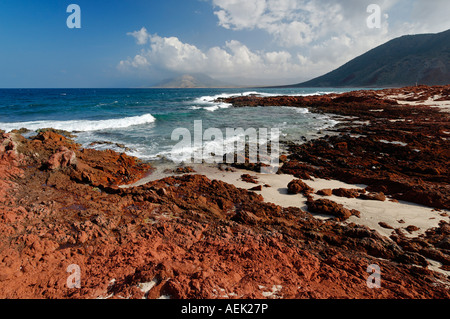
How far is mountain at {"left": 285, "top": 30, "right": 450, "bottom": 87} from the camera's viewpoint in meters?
90.9

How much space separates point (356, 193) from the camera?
254 inches

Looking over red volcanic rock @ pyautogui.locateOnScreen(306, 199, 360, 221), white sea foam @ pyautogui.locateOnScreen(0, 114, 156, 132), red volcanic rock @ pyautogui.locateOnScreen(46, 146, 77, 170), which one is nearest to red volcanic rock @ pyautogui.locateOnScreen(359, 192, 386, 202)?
red volcanic rock @ pyautogui.locateOnScreen(306, 199, 360, 221)

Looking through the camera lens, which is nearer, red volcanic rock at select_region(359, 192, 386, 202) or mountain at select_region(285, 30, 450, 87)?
red volcanic rock at select_region(359, 192, 386, 202)

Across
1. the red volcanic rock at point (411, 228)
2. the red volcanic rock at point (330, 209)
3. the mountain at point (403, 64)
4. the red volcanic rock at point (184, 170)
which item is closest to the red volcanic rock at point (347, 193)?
the red volcanic rock at point (330, 209)

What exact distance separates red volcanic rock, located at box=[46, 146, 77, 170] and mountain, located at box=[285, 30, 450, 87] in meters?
112

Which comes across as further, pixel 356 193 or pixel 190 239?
pixel 356 193

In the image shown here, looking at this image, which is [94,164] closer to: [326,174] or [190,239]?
[190,239]

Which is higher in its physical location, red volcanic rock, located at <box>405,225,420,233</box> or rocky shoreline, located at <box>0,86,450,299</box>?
rocky shoreline, located at <box>0,86,450,299</box>

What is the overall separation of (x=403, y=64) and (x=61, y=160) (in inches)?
5660

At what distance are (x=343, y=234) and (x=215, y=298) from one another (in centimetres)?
327

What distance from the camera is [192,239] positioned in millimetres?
3807

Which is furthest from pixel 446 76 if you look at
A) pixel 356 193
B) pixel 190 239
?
pixel 190 239

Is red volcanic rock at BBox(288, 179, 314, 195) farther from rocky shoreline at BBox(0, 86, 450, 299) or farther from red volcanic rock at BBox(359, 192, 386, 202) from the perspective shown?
red volcanic rock at BBox(359, 192, 386, 202)
